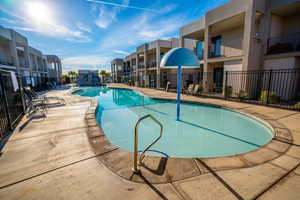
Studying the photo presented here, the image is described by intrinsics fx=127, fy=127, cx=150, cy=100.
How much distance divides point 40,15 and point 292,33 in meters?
15.3

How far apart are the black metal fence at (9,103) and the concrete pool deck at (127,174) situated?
1.13 metres

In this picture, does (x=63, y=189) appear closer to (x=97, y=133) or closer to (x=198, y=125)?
(x=97, y=133)

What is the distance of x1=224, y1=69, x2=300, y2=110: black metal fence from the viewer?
27.6 ft

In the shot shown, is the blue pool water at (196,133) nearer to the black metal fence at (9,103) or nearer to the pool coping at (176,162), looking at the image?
the pool coping at (176,162)

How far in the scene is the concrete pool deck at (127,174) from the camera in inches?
67.8

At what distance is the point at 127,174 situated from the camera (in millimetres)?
2059

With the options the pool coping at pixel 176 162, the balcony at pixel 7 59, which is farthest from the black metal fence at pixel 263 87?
the balcony at pixel 7 59

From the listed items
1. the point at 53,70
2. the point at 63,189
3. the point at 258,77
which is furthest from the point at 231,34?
the point at 53,70

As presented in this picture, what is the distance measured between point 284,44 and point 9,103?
51.8ft

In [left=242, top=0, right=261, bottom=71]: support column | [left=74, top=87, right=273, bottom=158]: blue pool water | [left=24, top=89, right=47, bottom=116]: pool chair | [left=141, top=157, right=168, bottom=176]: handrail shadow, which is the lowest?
[left=74, top=87, right=273, bottom=158]: blue pool water

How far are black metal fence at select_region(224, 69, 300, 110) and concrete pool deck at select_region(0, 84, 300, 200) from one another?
6.95 metres

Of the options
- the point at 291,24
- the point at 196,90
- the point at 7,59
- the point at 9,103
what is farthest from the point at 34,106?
the point at 7,59

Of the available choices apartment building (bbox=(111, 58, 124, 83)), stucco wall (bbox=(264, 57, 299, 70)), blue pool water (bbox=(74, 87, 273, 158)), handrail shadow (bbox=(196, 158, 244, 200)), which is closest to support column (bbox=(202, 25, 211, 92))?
stucco wall (bbox=(264, 57, 299, 70))

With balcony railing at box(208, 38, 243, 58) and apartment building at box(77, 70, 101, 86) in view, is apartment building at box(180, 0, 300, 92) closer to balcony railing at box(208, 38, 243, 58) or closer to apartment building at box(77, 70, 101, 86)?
balcony railing at box(208, 38, 243, 58)
